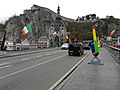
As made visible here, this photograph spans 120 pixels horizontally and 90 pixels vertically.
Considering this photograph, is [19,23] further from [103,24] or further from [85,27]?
[103,24]

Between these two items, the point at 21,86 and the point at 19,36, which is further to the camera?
the point at 19,36

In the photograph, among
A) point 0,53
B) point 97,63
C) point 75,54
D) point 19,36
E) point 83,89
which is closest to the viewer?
point 83,89

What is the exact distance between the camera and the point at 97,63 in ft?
63.1

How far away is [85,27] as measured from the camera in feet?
519

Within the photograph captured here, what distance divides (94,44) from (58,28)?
97.7m

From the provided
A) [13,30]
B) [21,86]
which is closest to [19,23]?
[13,30]

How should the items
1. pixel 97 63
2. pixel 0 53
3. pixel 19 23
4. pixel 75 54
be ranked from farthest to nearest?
pixel 19 23 < pixel 75 54 < pixel 0 53 < pixel 97 63

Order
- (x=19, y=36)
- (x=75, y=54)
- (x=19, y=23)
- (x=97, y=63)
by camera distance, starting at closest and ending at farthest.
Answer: (x=97, y=63) → (x=75, y=54) → (x=19, y=36) → (x=19, y=23)

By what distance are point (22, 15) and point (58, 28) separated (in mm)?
48069

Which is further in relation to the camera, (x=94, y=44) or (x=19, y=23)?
(x=19, y=23)

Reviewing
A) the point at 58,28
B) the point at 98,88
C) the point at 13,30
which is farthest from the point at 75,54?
the point at 13,30

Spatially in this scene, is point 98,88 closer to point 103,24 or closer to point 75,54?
point 75,54

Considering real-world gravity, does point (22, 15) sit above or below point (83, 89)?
above

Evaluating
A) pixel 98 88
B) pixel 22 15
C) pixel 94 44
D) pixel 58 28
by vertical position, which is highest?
pixel 22 15
